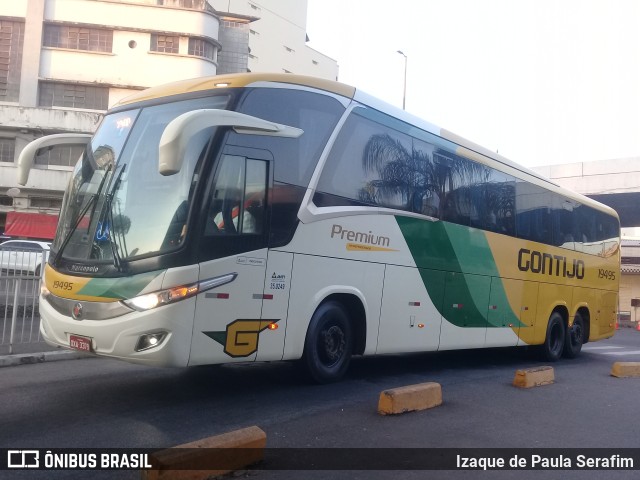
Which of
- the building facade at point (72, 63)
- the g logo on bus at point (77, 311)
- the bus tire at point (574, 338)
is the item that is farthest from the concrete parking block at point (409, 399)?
the building facade at point (72, 63)

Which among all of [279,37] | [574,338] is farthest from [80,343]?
[279,37]

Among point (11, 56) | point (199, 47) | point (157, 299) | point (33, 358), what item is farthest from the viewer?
point (199, 47)

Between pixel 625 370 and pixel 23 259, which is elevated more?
pixel 23 259

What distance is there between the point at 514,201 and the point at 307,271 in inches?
243

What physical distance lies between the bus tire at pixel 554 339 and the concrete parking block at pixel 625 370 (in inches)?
83.5

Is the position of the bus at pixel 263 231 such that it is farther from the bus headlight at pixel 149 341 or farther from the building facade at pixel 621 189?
the building facade at pixel 621 189

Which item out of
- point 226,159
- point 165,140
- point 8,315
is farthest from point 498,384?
point 8,315

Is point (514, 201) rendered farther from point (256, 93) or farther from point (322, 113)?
point (256, 93)

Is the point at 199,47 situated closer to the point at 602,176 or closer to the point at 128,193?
the point at 602,176

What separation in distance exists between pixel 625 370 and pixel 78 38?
116ft

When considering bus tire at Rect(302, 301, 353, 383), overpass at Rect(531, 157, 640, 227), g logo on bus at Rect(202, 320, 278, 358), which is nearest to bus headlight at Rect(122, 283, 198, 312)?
g logo on bus at Rect(202, 320, 278, 358)

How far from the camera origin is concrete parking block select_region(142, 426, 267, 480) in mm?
4410

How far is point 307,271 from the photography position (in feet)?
25.6

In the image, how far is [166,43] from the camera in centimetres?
3850
